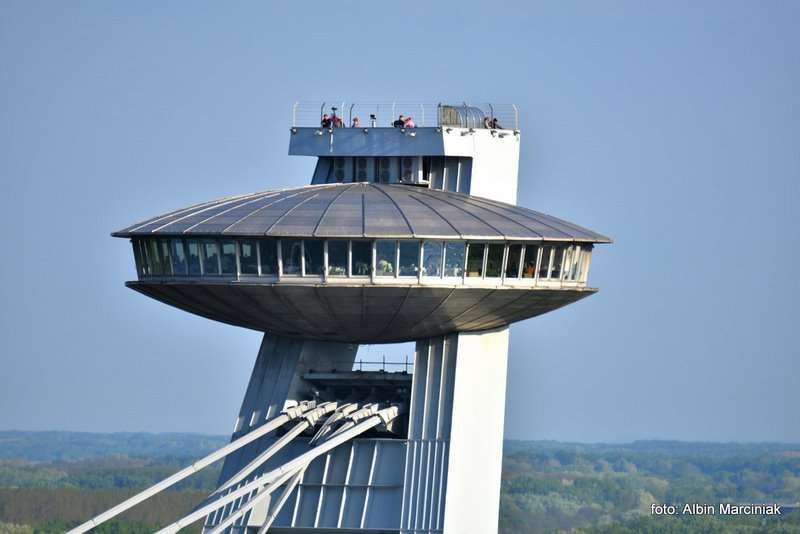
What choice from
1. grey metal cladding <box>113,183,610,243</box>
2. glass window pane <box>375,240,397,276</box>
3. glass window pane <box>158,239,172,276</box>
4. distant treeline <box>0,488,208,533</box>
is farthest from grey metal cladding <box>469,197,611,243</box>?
distant treeline <box>0,488,208,533</box>

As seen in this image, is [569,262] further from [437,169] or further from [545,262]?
[437,169]


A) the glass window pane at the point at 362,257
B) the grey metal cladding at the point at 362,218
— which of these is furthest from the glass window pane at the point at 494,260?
the glass window pane at the point at 362,257

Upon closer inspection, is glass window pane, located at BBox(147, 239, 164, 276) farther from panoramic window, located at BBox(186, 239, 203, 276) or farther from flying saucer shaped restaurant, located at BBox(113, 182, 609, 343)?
panoramic window, located at BBox(186, 239, 203, 276)

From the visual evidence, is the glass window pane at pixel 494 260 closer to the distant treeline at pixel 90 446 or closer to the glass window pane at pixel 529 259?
the glass window pane at pixel 529 259

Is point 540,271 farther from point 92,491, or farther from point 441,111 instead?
point 92,491

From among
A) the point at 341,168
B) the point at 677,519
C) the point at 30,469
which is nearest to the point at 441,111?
the point at 341,168

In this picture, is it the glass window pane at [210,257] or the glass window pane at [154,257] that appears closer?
the glass window pane at [210,257]
